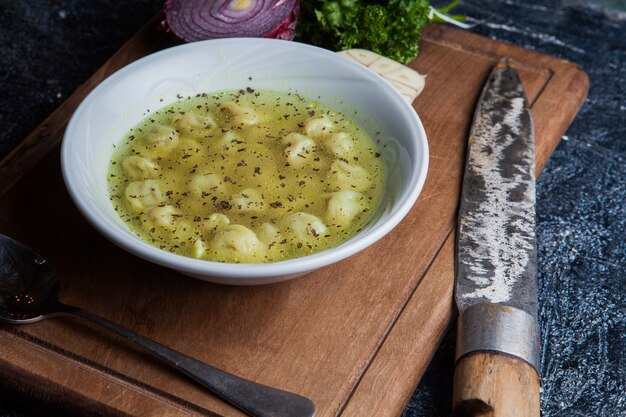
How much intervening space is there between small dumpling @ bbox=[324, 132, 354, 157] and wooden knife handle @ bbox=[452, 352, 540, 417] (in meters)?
0.67

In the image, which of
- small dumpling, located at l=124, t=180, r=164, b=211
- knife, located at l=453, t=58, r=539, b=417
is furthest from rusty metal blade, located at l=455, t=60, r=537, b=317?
small dumpling, located at l=124, t=180, r=164, b=211

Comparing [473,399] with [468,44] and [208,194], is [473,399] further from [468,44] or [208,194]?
[468,44]

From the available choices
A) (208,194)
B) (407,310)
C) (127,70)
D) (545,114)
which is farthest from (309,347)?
(545,114)

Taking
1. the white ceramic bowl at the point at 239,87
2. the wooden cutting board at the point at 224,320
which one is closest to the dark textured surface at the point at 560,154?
the wooden cutting board at the point at 224,320

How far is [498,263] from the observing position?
2102mm

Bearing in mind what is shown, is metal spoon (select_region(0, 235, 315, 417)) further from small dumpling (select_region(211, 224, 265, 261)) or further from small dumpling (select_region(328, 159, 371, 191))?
small dumpling (select_region(328, 159, 371, 191))

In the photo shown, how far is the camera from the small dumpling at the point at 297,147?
7.13ft

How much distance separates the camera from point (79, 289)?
201cm

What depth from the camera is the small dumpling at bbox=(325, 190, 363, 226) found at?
6.55 ft

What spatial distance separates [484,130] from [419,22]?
537mm

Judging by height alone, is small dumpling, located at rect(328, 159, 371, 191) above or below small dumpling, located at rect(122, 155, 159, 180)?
below

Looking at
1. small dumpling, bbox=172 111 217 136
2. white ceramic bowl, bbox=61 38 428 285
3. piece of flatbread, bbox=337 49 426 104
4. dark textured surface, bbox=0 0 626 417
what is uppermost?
white ceramic bowl, bbox=61 38 428 285

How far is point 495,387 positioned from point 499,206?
0.64m

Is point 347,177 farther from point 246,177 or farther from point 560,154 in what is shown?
point 560,154
